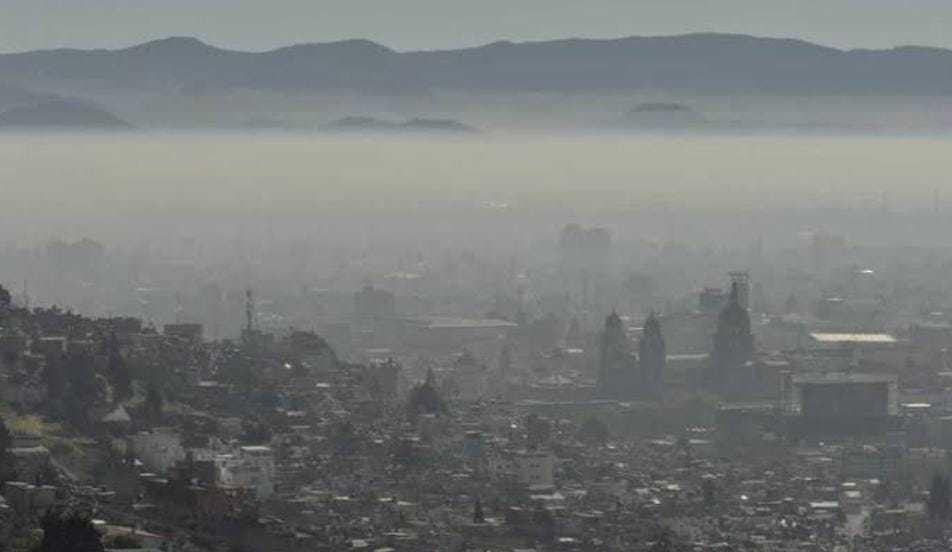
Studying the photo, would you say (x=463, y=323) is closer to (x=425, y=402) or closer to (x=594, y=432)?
(x=594, y=432)

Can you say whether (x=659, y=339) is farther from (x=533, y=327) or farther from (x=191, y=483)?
(x=191, y=483)

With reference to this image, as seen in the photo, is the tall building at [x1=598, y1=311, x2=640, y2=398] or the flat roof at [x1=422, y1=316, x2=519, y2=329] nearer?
the tall building at [x1=598, y1=311, x2=640, y2=398]

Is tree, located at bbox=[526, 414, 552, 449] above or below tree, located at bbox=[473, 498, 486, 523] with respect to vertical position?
above

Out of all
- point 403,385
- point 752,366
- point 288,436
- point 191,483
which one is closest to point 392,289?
point 752,366

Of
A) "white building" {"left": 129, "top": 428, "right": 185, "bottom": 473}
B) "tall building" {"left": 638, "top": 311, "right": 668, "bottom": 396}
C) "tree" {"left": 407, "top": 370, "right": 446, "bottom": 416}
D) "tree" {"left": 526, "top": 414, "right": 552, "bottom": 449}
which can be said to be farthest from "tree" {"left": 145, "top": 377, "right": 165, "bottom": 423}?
"tall building" {"left": 638, "top": 311, "right": 668, "bottom": 396}

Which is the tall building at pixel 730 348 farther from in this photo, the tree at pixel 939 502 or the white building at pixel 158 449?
the white building at pixel 158 449

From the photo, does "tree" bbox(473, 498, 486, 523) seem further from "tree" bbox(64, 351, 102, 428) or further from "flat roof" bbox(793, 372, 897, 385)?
"flat roof" bbox(793, 372, 897, 385)
